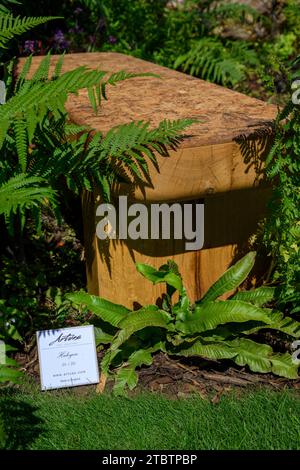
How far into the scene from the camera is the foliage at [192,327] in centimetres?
303

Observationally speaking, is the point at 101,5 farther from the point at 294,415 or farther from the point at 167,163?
the point at 294,415

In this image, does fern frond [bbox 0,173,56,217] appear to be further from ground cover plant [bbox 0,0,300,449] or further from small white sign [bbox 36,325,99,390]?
small white sign [bbox 36,325,99,390]

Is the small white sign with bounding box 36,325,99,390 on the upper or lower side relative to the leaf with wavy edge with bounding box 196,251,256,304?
lower

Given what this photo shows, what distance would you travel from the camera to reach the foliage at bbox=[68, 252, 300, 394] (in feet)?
9.95

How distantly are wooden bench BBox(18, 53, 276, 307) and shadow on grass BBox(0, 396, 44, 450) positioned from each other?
27.7 inches

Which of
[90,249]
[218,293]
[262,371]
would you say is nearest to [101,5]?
[90,249]

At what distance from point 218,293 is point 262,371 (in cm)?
39

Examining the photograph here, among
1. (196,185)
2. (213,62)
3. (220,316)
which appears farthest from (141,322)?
(213,62)

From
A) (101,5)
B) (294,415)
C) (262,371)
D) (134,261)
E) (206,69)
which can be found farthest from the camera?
(206,69)

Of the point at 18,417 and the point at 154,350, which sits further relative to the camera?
the point at 154,350

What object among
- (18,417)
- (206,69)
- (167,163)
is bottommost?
→ (18,417)

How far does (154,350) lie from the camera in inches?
125

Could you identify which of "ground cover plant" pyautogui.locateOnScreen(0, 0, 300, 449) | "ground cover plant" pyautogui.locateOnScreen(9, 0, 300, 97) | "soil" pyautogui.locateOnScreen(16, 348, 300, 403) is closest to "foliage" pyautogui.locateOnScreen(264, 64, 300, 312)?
"ground cover plant" pyautogui.locateOnScreen(0, 0, 300, 449)

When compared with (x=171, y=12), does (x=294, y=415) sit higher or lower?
lower
